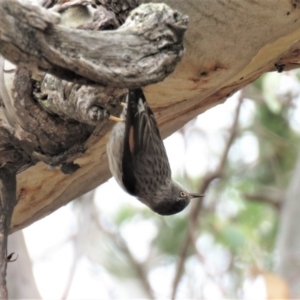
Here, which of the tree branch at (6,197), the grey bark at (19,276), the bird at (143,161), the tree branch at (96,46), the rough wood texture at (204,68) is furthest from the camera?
the grey bark at (19,276)

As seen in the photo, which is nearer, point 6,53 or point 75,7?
point 6,53

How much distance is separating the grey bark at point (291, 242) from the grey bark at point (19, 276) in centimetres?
155

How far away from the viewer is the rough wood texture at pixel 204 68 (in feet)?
4.22

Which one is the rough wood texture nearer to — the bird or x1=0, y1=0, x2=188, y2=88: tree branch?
the bird

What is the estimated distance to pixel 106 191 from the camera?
4.41 meters

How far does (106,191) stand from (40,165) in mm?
2885

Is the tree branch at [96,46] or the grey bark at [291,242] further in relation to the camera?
the grey bark at [291,242]

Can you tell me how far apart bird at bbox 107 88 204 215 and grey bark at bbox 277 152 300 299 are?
51.4 inches

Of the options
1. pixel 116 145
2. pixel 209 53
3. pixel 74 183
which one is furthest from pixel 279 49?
pixel 74 183

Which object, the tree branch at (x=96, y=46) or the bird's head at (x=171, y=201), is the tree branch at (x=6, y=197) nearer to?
the tree branch at (x=96, y=46)

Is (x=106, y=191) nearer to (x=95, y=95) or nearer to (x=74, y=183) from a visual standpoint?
(x=74, y=183)

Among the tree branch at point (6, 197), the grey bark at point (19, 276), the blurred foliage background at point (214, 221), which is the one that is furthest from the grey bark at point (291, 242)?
the tree branch at point (6, 197)

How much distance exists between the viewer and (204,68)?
1370 millimetres

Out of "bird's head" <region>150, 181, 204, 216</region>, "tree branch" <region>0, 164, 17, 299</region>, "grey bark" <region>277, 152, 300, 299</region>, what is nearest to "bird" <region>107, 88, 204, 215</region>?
"bird's head" <region>150, 181, 204, 216</region>
